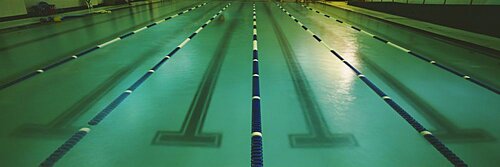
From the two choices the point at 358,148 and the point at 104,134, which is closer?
the point at 358,148

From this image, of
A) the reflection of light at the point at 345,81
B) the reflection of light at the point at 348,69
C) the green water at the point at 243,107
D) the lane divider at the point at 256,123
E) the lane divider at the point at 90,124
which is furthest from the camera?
the reflection of light at the point at 348,69

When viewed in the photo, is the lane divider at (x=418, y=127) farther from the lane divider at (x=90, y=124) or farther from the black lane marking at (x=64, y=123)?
the black lane marking at (x=64, y=123)

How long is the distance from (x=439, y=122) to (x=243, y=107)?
1767mm

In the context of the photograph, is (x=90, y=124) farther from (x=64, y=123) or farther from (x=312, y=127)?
(x=312, y=127)

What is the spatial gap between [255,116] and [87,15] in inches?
420

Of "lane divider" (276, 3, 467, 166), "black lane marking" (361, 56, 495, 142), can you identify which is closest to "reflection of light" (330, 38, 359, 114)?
"lane divider" (276, 3, 467, 166)

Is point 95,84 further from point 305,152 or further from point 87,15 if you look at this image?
point 87,15

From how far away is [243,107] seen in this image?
2859mm

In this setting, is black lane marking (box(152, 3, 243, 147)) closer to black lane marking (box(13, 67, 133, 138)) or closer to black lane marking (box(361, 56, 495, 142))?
black lane marking (box(13, 67, 133, 138))

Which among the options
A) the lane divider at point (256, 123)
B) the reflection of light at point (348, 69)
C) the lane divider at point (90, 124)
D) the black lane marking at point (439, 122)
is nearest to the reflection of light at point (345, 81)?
the reflection of light at point (348, 69)

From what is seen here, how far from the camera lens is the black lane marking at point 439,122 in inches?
90.4

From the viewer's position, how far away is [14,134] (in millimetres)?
2312

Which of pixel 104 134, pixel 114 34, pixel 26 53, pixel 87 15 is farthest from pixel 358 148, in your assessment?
pixel 87 15

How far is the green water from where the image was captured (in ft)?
6.84
